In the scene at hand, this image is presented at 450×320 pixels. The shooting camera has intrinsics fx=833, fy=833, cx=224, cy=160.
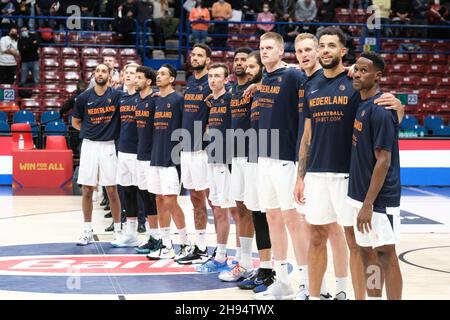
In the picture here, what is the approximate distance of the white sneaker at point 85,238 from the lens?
10953 mm

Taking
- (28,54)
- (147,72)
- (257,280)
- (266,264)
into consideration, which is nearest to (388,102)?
(266,264)

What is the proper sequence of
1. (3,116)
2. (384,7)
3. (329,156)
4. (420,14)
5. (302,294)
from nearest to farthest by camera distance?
(329,156), (302,294), (3,116), (384,7), (420,14)

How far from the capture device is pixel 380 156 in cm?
619

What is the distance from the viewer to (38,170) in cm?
1645

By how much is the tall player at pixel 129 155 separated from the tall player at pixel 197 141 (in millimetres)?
1065

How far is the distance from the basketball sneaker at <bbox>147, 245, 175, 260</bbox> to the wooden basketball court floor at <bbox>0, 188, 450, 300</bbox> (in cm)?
102

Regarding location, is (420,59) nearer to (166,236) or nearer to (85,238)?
(85,238)

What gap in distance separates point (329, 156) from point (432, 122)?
1375 cm

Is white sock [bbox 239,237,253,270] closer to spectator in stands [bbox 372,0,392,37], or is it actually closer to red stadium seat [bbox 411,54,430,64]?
spectator in stands [bbox 372,0,392,37]

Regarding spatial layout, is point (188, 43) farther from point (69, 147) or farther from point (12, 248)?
point (12, 248)

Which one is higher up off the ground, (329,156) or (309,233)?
(329,156)

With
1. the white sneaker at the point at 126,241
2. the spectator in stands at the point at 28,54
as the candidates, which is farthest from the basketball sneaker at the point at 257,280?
the spectator in stands at the point at 28,54

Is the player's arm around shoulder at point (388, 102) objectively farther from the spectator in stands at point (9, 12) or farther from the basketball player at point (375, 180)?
the spectator in stands at point (9, 12)

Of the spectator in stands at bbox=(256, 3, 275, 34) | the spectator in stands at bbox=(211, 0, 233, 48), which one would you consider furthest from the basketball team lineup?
the spectator in stands at bbox=(256, 3, 275, 34)
